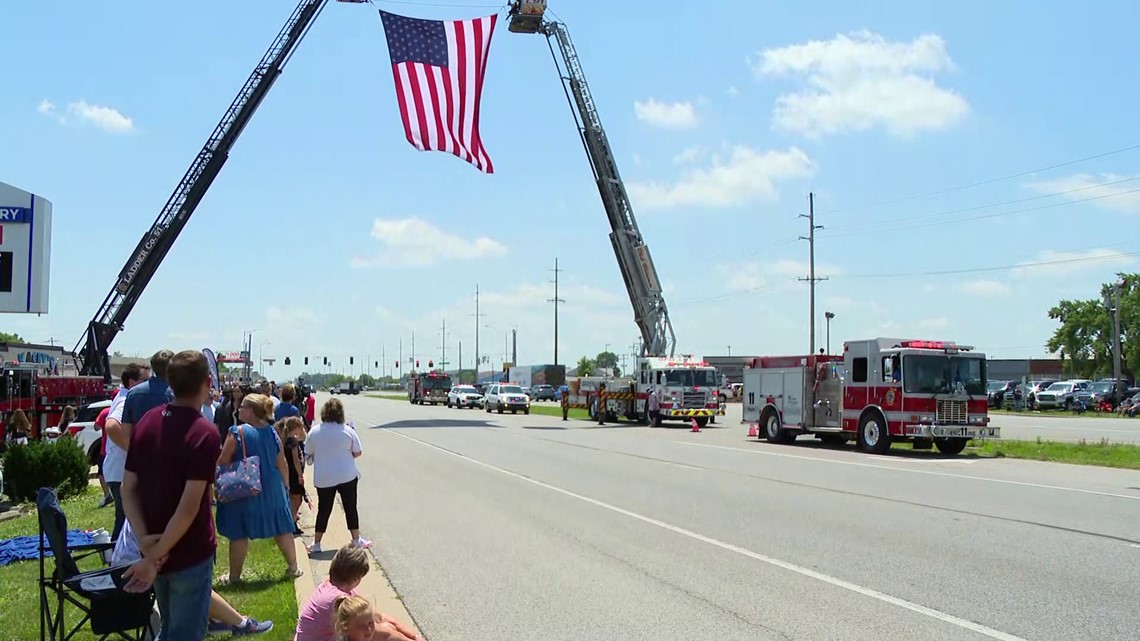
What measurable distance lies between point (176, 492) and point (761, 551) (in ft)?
22.8

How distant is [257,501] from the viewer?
8.23 meters

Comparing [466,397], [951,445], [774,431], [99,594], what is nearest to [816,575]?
[99,594]

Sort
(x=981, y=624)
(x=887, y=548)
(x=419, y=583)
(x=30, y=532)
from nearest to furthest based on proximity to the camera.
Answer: (x=981, y=624) → (x=419, y=583) → (x=887, y=548) → (x=30, y=532)

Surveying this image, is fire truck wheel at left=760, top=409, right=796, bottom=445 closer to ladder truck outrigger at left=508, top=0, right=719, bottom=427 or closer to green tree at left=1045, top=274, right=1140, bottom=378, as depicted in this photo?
ladder truck outrigger at left=508, top=0, right=719, bottom=427

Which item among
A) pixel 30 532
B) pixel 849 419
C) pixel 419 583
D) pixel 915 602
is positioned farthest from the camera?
pixel 849 419

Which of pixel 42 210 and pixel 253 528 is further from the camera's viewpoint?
pixel 42 210

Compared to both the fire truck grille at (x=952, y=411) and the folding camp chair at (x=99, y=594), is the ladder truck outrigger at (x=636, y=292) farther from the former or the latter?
the folding camp chair at (x=99, y=594)

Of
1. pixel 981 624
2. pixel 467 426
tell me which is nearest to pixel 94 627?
pixel 981 624

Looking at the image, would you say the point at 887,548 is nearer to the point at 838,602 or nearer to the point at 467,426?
the point at 838,602

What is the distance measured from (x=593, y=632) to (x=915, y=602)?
8.82 feet

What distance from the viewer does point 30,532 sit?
11.2 m

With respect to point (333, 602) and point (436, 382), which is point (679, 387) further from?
point (436, 382)

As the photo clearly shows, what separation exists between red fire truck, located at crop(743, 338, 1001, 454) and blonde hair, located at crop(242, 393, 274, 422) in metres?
18.5

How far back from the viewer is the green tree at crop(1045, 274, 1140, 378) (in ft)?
326
